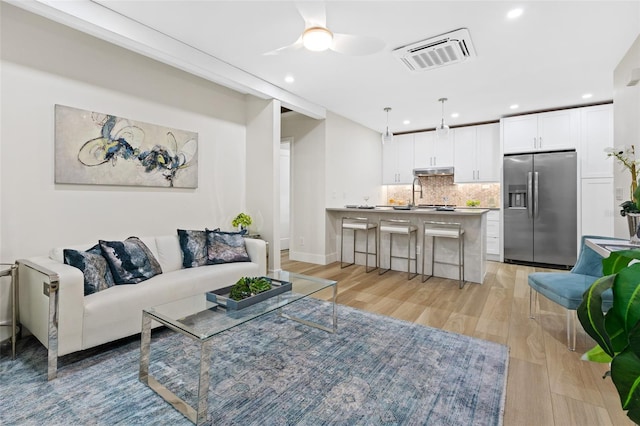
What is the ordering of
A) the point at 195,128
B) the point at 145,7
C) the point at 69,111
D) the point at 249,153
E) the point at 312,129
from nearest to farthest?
the point at 145,7 < the point at 69,111 < the point at 195,128 < the point at 249,153 < the point at 312,129

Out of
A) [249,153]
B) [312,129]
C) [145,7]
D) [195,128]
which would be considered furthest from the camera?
[312,129]

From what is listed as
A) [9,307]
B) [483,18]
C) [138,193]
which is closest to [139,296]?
[9,307]

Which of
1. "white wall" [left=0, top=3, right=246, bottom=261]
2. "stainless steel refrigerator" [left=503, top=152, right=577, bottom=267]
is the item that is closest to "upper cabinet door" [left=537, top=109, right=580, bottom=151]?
"stainless steel refrigerator" [left=503, top=152, right=577, bottom=267]

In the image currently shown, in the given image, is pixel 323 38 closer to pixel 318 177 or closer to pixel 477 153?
pixel 318 177

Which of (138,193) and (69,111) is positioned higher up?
(69,111)

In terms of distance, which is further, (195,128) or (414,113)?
(414,113)

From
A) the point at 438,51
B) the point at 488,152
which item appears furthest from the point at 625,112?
the point at 488,152

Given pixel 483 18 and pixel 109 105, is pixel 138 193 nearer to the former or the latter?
pixel 109 105

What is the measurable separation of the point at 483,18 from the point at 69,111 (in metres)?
3.69

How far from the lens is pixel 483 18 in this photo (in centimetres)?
262

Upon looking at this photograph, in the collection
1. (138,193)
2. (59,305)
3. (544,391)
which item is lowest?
(544,391)

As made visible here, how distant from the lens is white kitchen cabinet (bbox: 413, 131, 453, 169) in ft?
21.2

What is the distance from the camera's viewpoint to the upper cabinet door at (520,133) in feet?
17.2

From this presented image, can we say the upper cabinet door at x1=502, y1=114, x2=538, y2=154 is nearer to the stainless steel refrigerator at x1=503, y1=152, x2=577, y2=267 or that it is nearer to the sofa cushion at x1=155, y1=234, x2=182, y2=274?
the stainless steel refrigerator at x1=503, y1=152, x2=577, y2=267
